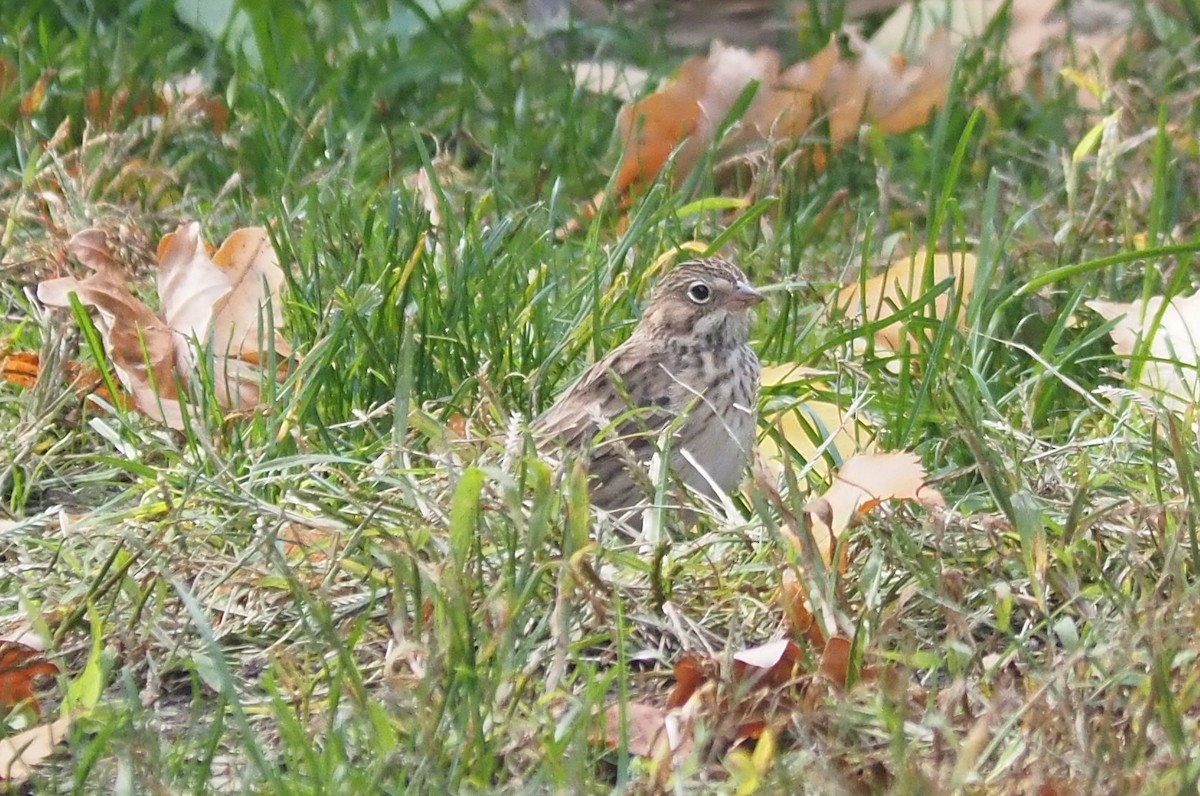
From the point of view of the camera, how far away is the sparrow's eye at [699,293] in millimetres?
5406

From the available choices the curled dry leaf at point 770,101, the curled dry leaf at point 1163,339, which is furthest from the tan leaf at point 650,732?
the curled dry leaf at point 770,101

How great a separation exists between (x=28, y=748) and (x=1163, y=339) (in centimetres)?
311

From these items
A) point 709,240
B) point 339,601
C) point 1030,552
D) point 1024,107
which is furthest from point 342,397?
point 1024,107

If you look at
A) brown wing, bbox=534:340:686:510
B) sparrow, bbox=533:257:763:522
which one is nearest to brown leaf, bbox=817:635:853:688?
sparrow, bbox=533:257:763:522

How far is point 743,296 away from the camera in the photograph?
5.53 meters

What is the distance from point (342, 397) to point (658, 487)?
1224 mm

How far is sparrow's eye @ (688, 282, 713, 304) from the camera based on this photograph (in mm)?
5406

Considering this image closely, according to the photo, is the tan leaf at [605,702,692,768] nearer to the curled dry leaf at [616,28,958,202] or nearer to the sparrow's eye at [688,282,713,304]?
the sparrow's eye at [688,282,713,304]

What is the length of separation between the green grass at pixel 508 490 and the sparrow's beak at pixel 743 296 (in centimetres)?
23

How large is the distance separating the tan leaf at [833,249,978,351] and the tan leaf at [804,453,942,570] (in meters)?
1.18

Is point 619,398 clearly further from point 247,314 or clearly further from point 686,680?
point 686,680

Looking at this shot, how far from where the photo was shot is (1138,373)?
5.27 m

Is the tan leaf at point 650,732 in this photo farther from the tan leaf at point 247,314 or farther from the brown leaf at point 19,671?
the tan leaf at point 247,314

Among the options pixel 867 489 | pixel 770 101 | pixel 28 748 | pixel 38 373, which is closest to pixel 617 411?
pixel 867 489
